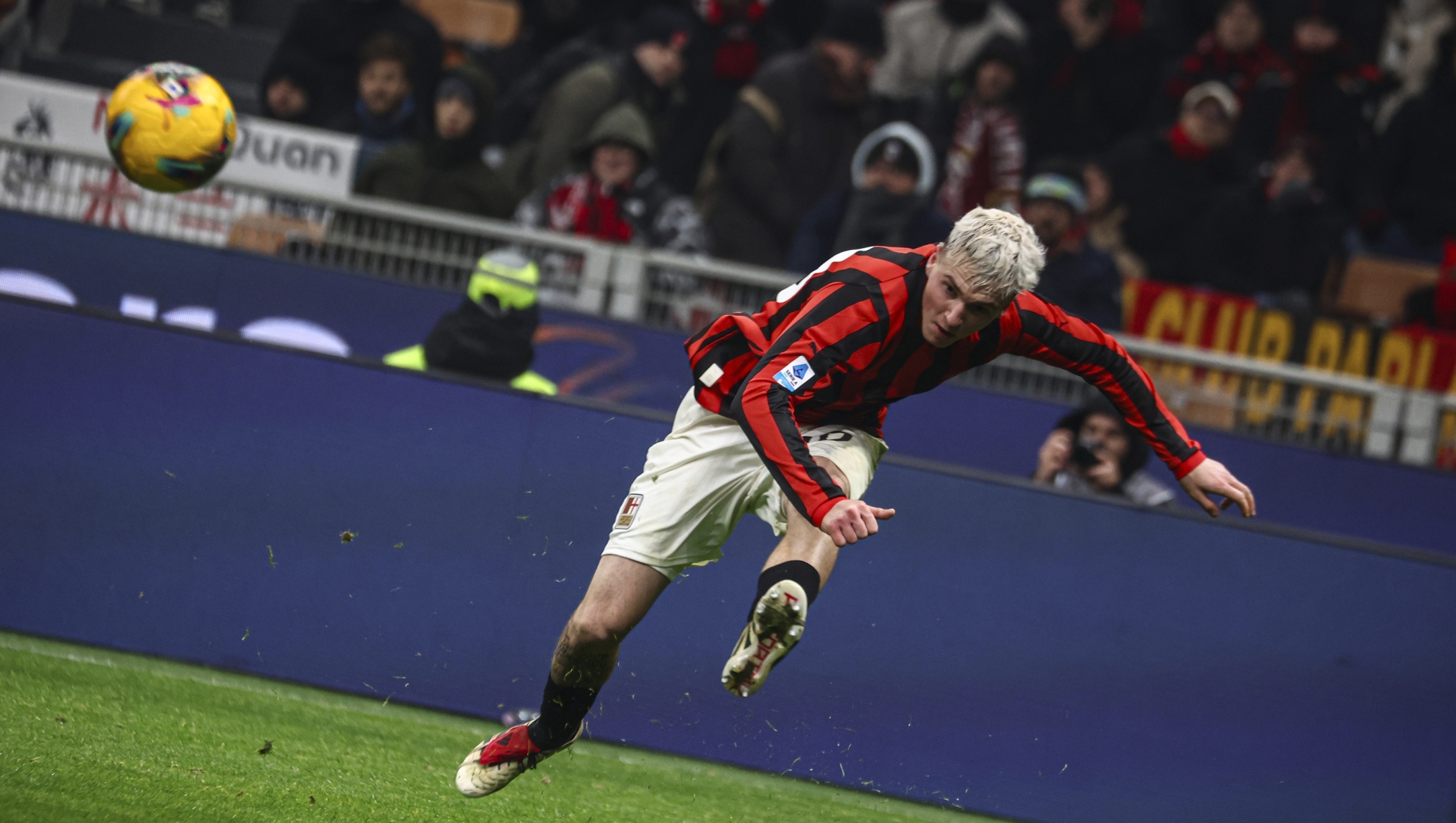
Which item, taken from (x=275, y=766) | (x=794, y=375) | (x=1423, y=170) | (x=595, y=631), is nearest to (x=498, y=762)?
(x=595, y=631)

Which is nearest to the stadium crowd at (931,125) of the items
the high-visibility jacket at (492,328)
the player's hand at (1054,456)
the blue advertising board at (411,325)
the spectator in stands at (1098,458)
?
the blue advertising board at (411,325)

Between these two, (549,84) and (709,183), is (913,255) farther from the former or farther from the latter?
(549,84)

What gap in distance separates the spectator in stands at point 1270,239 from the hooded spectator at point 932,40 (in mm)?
2127

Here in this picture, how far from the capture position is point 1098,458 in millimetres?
6508

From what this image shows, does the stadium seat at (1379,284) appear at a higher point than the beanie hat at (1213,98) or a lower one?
lower

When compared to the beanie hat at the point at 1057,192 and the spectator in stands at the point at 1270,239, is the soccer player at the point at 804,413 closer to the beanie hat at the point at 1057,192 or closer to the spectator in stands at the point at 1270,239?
the beanie hat at the point at 1057,192

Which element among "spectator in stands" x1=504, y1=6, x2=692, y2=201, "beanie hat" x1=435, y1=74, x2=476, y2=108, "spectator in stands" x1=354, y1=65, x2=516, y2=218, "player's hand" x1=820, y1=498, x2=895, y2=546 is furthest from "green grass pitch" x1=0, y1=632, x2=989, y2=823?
"spectator in stands" x1=504, y1=6, x2=692, y2=201

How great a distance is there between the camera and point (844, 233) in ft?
28.4

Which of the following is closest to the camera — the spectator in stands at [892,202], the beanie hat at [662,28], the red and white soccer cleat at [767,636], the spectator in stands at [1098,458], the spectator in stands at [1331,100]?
the red and white soccer cleat at [767,636]

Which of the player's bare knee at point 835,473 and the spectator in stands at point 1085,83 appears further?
the spectator in stands at point 1085,83

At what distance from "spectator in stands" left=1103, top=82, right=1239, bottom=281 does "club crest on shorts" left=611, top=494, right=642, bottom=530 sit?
6404 mm

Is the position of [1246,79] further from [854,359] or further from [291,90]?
[854,359]

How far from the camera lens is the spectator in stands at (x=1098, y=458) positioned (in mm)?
6527

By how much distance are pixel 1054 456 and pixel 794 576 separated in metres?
2.78
